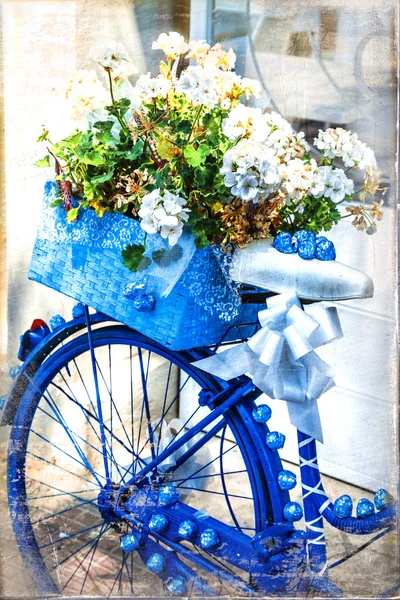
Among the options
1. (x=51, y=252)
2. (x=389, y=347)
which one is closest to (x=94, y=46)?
(x=51, y=252)

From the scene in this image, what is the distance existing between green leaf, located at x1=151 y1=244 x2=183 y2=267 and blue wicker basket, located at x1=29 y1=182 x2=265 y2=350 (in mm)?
27

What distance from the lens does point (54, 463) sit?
2850 millimetres

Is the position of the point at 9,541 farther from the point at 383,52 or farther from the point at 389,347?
the point at 383,52

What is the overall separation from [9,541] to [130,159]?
1.39 metres

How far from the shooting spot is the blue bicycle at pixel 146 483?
96.3 inches

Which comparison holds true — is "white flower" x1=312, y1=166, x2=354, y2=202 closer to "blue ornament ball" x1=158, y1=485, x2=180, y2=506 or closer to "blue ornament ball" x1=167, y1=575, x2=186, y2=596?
"blue ornament ball" x1=158, y1=485, x2=180, y2=506

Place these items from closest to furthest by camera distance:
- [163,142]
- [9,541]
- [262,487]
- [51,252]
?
1. [163,142]
2. [262,487]
3. [51,252]
4. [9,541]

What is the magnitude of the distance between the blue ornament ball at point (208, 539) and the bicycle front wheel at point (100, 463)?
7 cm

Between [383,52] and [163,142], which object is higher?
[383,52]

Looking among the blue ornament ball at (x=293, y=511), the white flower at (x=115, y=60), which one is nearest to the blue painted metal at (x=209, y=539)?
the blue ornament ball at (x=293, y=511)

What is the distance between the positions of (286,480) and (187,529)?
1.23 feet

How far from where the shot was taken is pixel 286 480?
2375 millimetres

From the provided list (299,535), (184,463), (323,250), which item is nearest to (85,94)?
(323,250)

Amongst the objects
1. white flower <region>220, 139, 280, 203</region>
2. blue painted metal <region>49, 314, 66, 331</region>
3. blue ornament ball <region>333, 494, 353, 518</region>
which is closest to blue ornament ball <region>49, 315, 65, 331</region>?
blue painted metal <region>49, 314, 66, 331</region>
